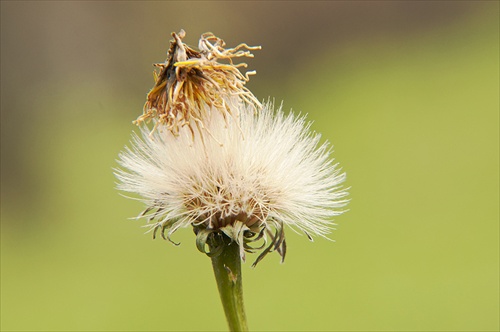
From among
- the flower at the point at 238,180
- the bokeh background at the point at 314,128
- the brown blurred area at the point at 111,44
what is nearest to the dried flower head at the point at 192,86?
the flower at the point at 238,180

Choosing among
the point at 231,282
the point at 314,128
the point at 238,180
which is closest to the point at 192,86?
the point at 238,180

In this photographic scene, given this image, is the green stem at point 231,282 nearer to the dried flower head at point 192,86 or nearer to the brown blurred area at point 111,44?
the dried flower head at point 192,86

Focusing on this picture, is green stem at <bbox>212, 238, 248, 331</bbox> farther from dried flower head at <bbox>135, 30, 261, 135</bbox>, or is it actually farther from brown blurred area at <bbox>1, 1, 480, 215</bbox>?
brown blurred area at <bbox>1, 1, 480, 215</bbox>

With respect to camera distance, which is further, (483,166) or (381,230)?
(483,166)

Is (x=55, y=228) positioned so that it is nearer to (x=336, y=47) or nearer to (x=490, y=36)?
(x=336, y=47)

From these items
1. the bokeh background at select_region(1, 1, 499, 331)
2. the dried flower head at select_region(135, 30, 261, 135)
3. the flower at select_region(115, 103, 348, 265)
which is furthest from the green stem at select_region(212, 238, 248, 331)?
the bokeh background at select_region(1, 1, 499, 331)

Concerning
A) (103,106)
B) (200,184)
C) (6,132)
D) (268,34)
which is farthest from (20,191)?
(200,184)

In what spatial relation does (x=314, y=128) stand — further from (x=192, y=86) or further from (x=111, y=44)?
(x=192, y=86)
